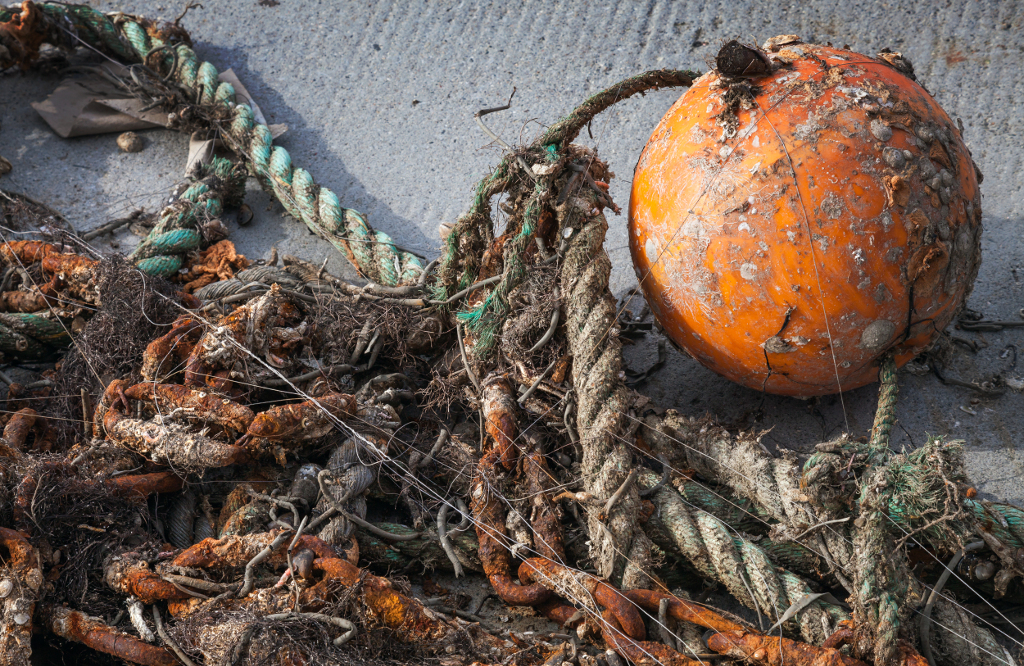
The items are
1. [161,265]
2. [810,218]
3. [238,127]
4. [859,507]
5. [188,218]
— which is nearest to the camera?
[859,507]

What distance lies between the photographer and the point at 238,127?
4.30 m

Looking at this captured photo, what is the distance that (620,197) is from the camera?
4082mm

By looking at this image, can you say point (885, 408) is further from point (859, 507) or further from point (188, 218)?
point (188, 218)

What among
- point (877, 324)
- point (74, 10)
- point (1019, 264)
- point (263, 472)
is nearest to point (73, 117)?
point (74, 10)

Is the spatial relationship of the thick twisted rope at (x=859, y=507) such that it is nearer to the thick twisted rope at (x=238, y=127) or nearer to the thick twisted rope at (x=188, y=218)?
the thick twisted rope at (x=238, y=127)

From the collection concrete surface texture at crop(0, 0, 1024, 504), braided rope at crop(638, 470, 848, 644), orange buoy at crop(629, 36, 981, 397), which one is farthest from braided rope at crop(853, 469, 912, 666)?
concrete surface texture at crop(0, 0, 1024, 504)

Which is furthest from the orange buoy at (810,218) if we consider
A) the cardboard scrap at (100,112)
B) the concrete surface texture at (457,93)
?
the cardboard scrap at (100,112)

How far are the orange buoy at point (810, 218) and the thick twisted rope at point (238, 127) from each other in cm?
129

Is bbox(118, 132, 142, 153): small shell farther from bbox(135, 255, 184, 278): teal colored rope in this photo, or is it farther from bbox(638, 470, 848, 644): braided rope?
bbox(638, 470, 848, 644): braided rope

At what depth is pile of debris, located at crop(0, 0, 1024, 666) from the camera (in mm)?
2342

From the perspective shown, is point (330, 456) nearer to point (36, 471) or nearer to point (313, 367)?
point (313, 367)

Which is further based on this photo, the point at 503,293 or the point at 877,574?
the point at 503,293

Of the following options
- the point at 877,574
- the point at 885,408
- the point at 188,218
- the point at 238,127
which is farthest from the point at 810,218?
the point at 238,127

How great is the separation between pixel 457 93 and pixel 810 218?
2.65 meters
